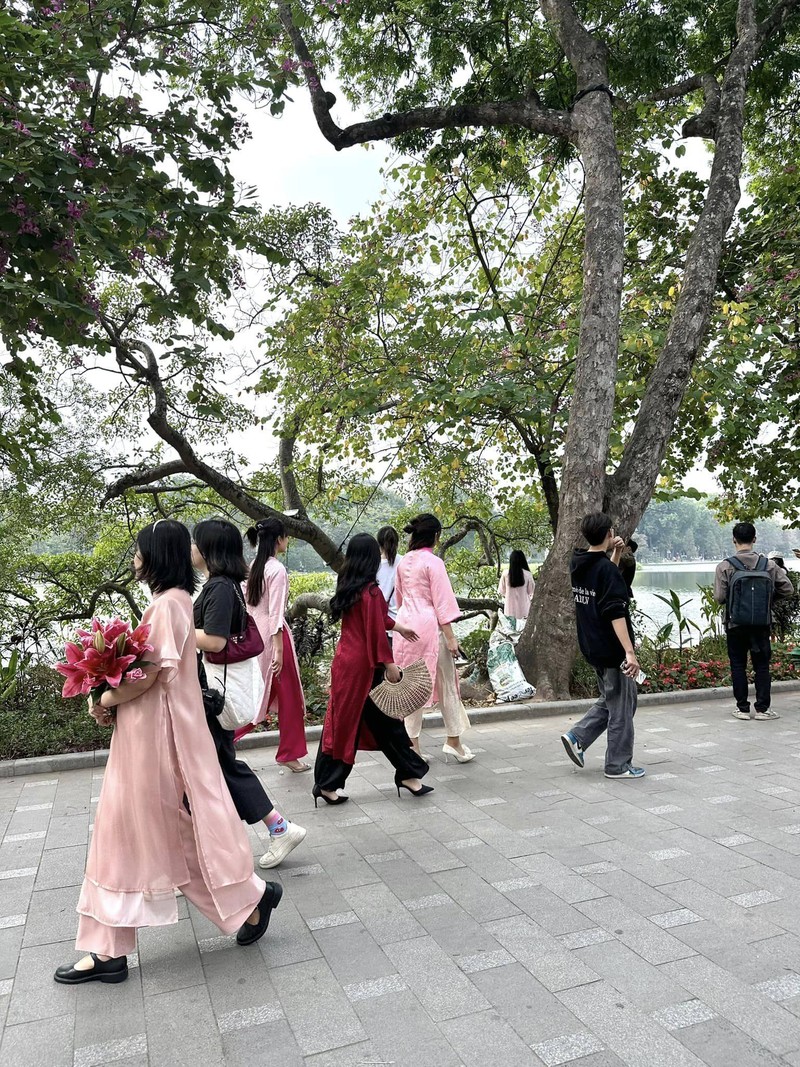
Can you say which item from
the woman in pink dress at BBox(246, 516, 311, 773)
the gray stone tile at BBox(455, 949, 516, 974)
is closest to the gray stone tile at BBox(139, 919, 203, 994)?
the gray stone tile at BBox(455, 949, 516, 974)

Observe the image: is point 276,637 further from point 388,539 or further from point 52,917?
point 52,917

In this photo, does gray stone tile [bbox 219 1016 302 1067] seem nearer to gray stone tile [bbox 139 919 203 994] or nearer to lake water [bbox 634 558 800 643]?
gray stone tile [bbox 139 919 203 994]

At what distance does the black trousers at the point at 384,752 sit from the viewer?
17.4ft

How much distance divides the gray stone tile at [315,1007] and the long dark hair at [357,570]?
2294 millimetres

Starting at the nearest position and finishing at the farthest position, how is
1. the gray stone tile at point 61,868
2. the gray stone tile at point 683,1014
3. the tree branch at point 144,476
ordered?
the gray stone tile at point 683,1014 → the gray stone tile at point 61,868 → the tree branch at point 144,476

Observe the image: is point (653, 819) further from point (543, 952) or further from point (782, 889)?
point (543, 952)

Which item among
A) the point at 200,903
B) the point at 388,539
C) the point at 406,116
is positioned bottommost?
the point at 200,903

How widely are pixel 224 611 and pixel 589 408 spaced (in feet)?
19.0

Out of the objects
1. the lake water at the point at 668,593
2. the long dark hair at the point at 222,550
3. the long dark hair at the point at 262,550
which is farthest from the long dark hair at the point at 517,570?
the long dark hair at the point at 222,550

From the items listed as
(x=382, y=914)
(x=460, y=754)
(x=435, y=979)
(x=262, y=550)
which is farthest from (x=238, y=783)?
(x=460, y=754)

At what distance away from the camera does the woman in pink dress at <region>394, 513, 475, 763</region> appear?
20.0ft

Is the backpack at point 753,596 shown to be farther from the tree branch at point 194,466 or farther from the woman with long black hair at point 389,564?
the tree branch at point 194,466

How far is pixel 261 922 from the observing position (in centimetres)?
349

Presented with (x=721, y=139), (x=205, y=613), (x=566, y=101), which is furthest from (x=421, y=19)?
(x=205, y=613)
